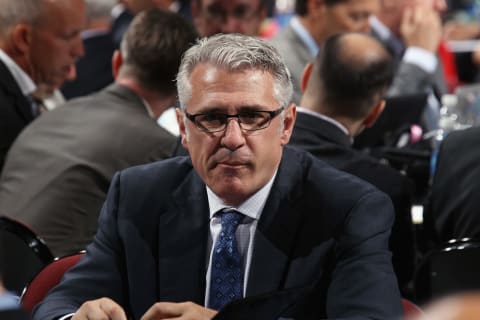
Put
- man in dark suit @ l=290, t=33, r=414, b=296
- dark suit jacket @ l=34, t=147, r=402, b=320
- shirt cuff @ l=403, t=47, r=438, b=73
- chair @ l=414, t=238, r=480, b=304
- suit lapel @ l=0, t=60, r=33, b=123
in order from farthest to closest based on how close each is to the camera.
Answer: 1. shirt cuff @ l=403, t=47, r=438, b=73
2. suit lapel @ l=0, t=60, r=33, b=123
3. man in dark suit @ l=290, t=33, r=414, b=296
4. chair @ l=414, t=238, r=480, b=304
5. dark suit jacket @ l=34, t=147, r=402, b=320

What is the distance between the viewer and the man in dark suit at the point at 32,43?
3881mm

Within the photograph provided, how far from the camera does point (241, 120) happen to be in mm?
2160

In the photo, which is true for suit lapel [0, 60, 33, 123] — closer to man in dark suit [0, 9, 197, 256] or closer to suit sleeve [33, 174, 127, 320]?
man in dark suit [0, 9, 197, 256]

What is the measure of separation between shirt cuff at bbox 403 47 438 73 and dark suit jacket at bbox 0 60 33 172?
2.28 m

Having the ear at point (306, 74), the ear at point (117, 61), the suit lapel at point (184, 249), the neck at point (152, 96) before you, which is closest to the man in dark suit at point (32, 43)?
the ear at point (117, 61)

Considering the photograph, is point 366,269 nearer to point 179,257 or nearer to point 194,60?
point 179,257

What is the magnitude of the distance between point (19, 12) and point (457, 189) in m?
2.11

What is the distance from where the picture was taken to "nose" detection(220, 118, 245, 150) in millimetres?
2145

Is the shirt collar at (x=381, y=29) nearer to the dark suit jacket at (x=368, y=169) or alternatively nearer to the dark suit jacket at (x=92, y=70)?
the dark suit jacket at (x=92, y=70)

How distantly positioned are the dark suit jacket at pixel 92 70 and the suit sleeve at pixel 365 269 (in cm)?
393

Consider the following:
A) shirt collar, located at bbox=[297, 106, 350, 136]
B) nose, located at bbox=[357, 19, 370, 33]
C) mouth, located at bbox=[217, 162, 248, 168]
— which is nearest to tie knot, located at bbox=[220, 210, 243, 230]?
mouth, located at bbox=[217, 162, 248, 168]

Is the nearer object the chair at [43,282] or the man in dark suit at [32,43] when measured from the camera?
the chair at [43,282]

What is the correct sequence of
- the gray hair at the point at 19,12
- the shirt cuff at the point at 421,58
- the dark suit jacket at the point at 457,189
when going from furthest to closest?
1. the shirt cuff at the point at 421,58
2. the gray hair at the point at 19,12
3. the dark suit jacket at the point at 457,189

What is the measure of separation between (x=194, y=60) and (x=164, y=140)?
1.17m
